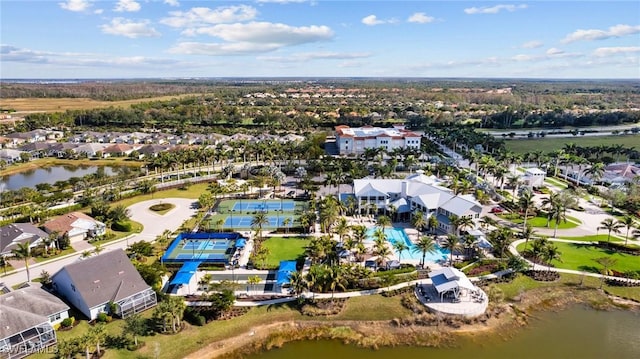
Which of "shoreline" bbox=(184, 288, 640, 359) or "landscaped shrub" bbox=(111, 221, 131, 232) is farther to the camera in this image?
"landscaped shrub" bbox=(111, 221, 131, 232)

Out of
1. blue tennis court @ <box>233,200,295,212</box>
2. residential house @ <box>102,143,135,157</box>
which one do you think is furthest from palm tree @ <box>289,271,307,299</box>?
residential house @ <box>102,143,135,157</box>

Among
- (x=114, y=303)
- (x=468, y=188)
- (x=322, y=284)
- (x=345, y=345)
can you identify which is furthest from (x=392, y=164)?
(x=114, y=303)

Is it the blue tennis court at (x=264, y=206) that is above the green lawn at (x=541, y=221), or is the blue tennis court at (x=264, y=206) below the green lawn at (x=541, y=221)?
above

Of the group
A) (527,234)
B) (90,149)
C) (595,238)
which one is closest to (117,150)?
(90,149)

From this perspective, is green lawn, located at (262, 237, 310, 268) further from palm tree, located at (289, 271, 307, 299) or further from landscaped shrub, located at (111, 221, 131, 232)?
landscaped shrub, located at (111, 221, 131, 232)

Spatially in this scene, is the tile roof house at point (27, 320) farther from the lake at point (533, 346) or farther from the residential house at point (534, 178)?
the residential house at point (534, 178)

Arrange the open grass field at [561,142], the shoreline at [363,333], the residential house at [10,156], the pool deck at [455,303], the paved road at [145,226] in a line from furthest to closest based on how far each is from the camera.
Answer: the open grass field at [561,142] < the residential house at [10,156] < the paved road at [145,226] < the pool deck at [455,303] < the shoreline at [363,333]

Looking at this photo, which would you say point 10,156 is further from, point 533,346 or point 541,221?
point 533,346

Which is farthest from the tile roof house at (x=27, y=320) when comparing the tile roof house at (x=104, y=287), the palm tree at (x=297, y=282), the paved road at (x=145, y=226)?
the palm tree at (x=297, y=282)
